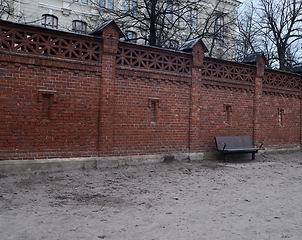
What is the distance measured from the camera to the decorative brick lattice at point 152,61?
9.36 metres

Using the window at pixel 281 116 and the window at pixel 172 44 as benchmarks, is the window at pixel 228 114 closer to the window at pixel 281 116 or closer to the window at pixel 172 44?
the window at pixel 281 116

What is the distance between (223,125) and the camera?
1185 centimetres

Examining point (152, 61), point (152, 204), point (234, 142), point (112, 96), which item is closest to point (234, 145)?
point (234, 142)

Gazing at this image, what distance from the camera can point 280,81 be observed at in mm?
13945

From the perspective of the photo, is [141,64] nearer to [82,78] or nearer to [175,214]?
[82,78]

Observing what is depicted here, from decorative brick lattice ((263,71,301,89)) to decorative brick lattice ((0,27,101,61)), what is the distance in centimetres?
775

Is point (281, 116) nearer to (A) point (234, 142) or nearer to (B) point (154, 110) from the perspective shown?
(A) point (234, 142)

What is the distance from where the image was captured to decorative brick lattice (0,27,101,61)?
7.65m

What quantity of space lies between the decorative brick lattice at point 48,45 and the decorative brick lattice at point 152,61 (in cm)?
81

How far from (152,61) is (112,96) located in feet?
5.90

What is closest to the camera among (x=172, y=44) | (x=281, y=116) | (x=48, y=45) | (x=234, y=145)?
(x=48, y=45)

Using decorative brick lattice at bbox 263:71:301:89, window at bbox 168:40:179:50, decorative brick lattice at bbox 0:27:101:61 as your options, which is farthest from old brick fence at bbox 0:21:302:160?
window at bbox 168:40:179:50

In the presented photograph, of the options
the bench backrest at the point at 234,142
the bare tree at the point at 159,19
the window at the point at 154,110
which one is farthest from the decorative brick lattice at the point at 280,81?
the window at the point at 154,110

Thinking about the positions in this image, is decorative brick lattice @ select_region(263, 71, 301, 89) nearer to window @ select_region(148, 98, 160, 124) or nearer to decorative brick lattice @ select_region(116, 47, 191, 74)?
decorative brick lattice @ select_region(116, 47, 191, 74)
